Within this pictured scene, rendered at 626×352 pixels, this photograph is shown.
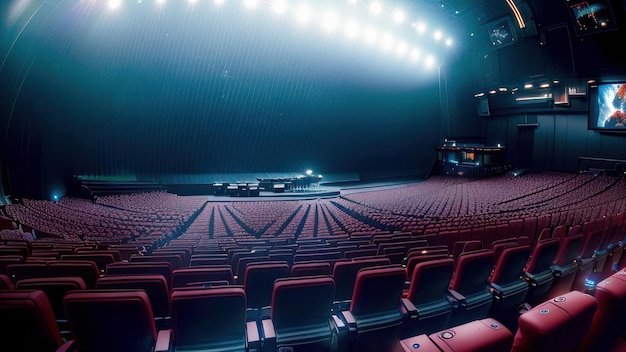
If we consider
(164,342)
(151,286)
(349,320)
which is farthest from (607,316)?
(151,286)

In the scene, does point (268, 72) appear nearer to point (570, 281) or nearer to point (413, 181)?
point (413, 181)

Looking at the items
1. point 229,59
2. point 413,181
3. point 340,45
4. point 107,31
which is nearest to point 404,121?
point 413,181

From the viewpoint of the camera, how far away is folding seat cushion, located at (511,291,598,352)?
1.34 meters

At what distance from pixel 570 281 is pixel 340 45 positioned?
1790cm

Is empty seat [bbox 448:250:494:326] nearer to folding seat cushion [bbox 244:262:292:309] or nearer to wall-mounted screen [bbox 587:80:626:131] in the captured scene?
folding seat cushion [bbox 244:262:292:309]

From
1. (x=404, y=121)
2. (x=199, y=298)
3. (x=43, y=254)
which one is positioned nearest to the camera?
(x=199, y=298)

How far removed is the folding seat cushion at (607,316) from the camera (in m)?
1.66

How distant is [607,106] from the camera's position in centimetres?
1606

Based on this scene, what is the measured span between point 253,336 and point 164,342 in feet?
1.59

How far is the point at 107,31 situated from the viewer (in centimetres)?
1388

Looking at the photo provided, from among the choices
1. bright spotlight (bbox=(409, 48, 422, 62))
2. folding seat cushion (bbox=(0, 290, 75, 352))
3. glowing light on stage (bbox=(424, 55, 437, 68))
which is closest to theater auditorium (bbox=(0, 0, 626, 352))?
folding seat cushion (bbox=(0, 290, 75, 352))

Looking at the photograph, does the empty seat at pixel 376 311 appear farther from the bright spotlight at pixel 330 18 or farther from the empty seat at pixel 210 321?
the bright spotlight at pixel 330 18

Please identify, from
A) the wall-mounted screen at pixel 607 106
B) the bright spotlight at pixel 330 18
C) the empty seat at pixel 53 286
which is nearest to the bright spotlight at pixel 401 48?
the bright spotlight at pixel 330 18

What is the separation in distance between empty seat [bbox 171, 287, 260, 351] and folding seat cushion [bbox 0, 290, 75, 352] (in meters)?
0.53
